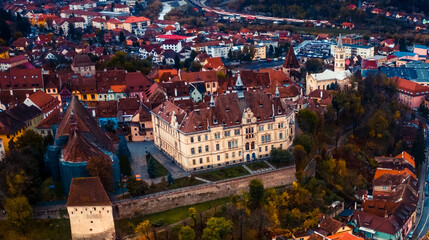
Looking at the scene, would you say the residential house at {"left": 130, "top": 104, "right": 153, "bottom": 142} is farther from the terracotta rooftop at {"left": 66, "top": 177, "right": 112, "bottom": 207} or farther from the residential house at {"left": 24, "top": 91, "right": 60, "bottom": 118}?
the terracotta rooftop at {"left": 66, "top": 177, "right": 112, "bottom": 207}

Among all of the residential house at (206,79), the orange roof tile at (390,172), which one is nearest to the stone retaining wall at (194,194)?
the orange roof tile at (390,172)

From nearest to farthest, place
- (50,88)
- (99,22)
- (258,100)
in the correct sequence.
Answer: (258,100) → (50,88) → (99,22)

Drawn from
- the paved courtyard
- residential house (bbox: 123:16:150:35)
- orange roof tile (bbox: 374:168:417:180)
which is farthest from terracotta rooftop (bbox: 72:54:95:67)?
residential house (bbox: 123:16:150:35)

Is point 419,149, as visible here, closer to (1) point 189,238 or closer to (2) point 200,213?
(2) point 200,213

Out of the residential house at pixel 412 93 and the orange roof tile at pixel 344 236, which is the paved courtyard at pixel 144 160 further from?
the residential house at pixel 412 93

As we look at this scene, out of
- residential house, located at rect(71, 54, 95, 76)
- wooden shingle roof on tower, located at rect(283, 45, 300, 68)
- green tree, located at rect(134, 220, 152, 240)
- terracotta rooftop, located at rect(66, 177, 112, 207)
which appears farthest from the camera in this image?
wooden shingle roof on tower, located at rect(283, 45, 300, 68)

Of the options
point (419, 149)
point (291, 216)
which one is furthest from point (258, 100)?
point (419, 149)

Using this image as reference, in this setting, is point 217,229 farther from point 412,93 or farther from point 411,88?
point 411,88
